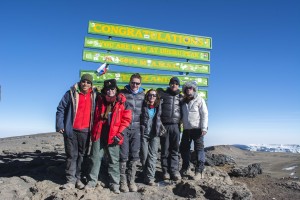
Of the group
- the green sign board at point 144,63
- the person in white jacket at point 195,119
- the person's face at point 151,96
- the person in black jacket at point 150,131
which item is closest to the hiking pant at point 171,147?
the person in black jacket at point 150,131

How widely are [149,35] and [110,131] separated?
5.11 m

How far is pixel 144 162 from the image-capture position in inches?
277

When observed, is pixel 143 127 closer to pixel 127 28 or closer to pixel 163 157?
pixel 163 157

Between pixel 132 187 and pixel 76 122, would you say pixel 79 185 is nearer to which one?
pixel 132 187

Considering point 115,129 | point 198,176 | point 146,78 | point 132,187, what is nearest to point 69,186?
point 132,187

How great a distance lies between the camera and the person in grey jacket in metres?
6.33

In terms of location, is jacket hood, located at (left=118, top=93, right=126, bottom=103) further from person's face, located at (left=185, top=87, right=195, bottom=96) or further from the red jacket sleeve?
person's face, located at (left=185, top=87, right=195, bottom=96)

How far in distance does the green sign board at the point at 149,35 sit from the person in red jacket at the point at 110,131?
148 inches

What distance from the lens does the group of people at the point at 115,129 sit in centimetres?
637

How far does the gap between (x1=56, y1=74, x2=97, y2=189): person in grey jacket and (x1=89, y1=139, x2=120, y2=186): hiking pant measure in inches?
9.9

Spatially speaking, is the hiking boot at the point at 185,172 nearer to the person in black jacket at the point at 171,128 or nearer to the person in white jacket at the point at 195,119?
the person in white jacket at the point at 195,119

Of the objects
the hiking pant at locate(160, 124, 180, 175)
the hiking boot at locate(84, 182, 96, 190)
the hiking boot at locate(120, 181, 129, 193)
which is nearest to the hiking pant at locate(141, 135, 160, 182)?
the hiking pant at locate(160, 124, 180, 175)

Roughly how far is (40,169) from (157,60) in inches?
204

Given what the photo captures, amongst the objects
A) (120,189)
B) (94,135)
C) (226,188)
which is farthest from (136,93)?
(226,188)
